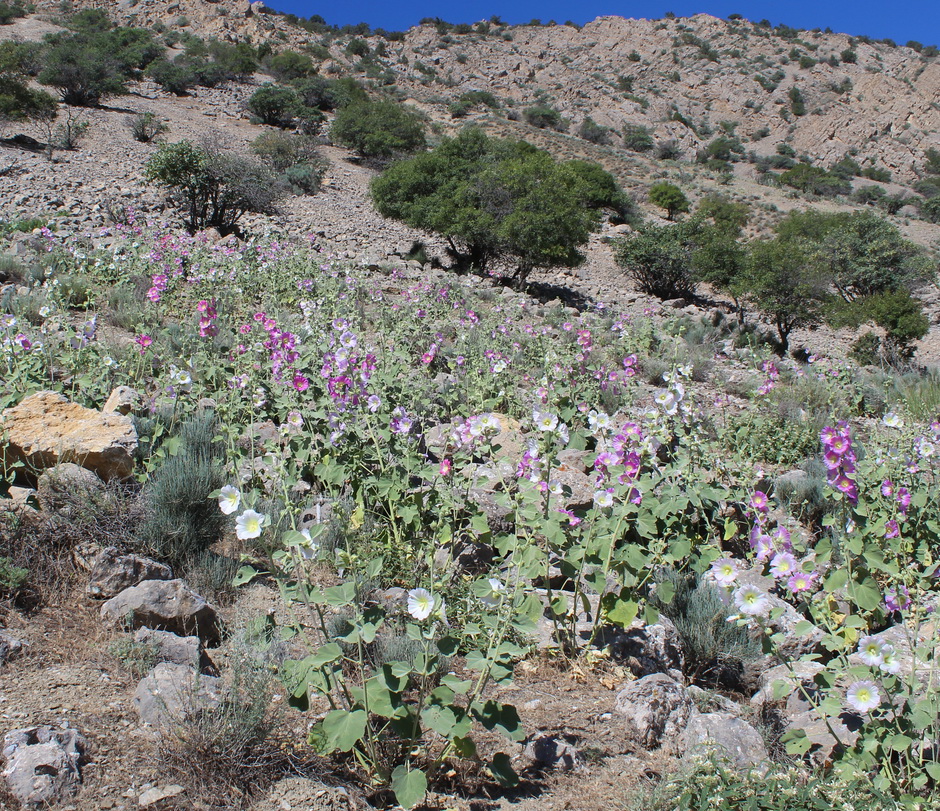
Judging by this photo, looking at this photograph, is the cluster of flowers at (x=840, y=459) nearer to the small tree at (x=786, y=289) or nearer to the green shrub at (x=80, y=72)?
the small tree at (x=786, y=289)

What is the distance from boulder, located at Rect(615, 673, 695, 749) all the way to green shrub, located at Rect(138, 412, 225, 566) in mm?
2121

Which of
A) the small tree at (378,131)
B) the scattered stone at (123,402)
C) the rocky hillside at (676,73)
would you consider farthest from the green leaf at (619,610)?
the rocky hillside at (676,73)

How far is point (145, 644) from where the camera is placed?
8.04ft

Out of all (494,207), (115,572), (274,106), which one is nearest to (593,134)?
(274,106)

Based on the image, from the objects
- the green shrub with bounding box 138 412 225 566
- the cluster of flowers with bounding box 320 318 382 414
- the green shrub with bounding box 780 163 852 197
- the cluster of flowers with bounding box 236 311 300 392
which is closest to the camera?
the green shrub with bounding box 138 412 225 566

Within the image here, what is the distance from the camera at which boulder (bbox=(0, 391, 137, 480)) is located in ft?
11.0

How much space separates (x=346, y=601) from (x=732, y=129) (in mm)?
56496

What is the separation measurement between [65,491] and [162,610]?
3.12ft

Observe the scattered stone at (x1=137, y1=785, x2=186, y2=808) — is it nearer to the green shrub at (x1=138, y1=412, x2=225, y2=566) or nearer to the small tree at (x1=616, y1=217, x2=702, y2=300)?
the green shrub at (x1=138, y1=412, x2=225, y2=566)

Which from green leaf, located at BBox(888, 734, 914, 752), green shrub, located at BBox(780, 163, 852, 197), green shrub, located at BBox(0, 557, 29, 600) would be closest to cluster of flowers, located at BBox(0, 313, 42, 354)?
green shrub, located at BBox(0, 557, 29, 600)

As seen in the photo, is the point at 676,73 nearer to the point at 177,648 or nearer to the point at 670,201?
the point at 670,201

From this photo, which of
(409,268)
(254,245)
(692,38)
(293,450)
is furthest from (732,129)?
(293,450)

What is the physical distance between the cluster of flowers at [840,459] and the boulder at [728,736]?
104 centimetres

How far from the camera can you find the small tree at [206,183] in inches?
497
